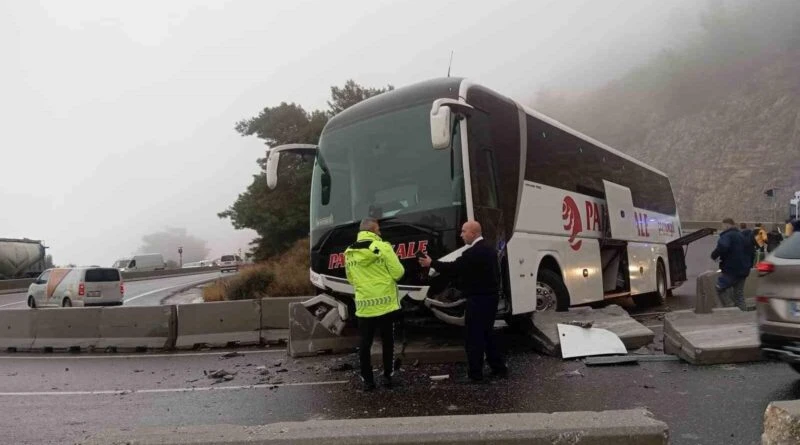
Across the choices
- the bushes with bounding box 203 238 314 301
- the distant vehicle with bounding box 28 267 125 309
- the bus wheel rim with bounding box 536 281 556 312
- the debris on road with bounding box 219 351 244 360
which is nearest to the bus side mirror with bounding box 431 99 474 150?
the bus wheel rim with bounding box 536 281 556 312

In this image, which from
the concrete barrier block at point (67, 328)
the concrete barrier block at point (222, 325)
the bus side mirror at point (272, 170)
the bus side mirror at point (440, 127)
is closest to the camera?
the bus side mirror at point (440, 127)

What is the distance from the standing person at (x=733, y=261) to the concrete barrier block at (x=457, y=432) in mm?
7760

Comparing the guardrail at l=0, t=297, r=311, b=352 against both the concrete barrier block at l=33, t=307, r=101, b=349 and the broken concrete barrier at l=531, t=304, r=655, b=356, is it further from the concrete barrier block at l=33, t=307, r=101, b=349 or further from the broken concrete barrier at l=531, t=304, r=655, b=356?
the broken concrete barrier at l=531, t=304, r=655, b=356

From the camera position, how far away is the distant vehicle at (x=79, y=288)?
68.3ft

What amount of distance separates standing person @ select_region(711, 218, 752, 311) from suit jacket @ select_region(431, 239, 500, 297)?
563 cm

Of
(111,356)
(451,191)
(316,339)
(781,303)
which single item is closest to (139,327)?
(111,356)

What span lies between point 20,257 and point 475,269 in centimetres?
4026

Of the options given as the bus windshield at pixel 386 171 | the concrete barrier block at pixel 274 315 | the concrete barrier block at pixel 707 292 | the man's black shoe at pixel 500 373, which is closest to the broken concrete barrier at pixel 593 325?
the man's black shoe at pixel 500 373

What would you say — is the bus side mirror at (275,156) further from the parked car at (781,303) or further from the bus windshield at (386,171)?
the parked car at (781,303)

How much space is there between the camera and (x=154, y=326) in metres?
11.0

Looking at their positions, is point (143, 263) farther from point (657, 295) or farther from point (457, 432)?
point (457, 432)

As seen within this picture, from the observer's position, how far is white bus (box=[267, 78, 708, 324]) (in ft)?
23.5

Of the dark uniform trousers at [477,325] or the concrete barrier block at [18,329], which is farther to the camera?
the concrete barrier block at [18,329]

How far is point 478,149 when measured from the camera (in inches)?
298
